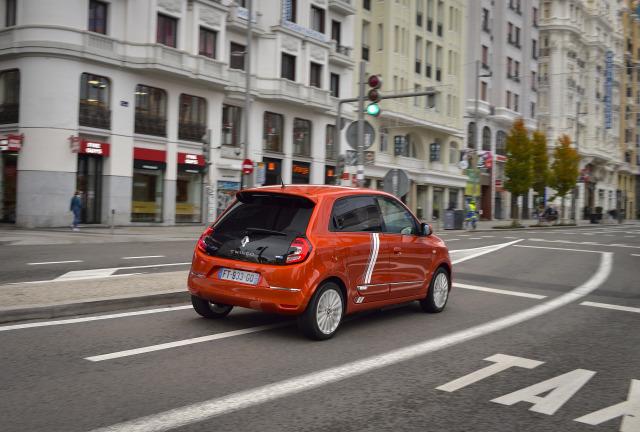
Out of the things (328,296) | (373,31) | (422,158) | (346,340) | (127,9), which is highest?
(373,31)

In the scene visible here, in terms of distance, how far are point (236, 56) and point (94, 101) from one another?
967cm

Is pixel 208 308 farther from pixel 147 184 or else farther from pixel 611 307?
pixel 147 184

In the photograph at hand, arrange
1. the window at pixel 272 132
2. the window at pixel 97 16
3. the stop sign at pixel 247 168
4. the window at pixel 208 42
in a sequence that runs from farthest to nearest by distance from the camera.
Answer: the window at pixel 272 132 → the window at pixel 208 42 → the window at pixel 97 16 → the stop sign at pixel 247 168

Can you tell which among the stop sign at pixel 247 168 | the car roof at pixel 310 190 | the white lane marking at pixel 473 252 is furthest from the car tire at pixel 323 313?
the stop sign at pixel 247 168

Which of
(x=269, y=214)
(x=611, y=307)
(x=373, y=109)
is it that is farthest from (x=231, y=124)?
(x=269, y=214)

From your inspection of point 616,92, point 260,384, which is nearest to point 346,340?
point 260,384

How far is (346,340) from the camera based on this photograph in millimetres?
6738

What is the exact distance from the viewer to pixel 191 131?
33219 mm

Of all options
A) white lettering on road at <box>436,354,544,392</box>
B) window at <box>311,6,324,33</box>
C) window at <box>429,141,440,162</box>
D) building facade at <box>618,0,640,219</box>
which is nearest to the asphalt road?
white lettering on road at <box>436,354,544,392</box>

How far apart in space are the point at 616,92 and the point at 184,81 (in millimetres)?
74936

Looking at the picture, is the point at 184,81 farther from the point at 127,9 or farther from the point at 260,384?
the point at 260,384

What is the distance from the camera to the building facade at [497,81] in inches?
2233

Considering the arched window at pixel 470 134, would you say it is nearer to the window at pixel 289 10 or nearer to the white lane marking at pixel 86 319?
the window at pixel 289 10

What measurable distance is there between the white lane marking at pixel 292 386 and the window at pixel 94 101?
24.3 meters
